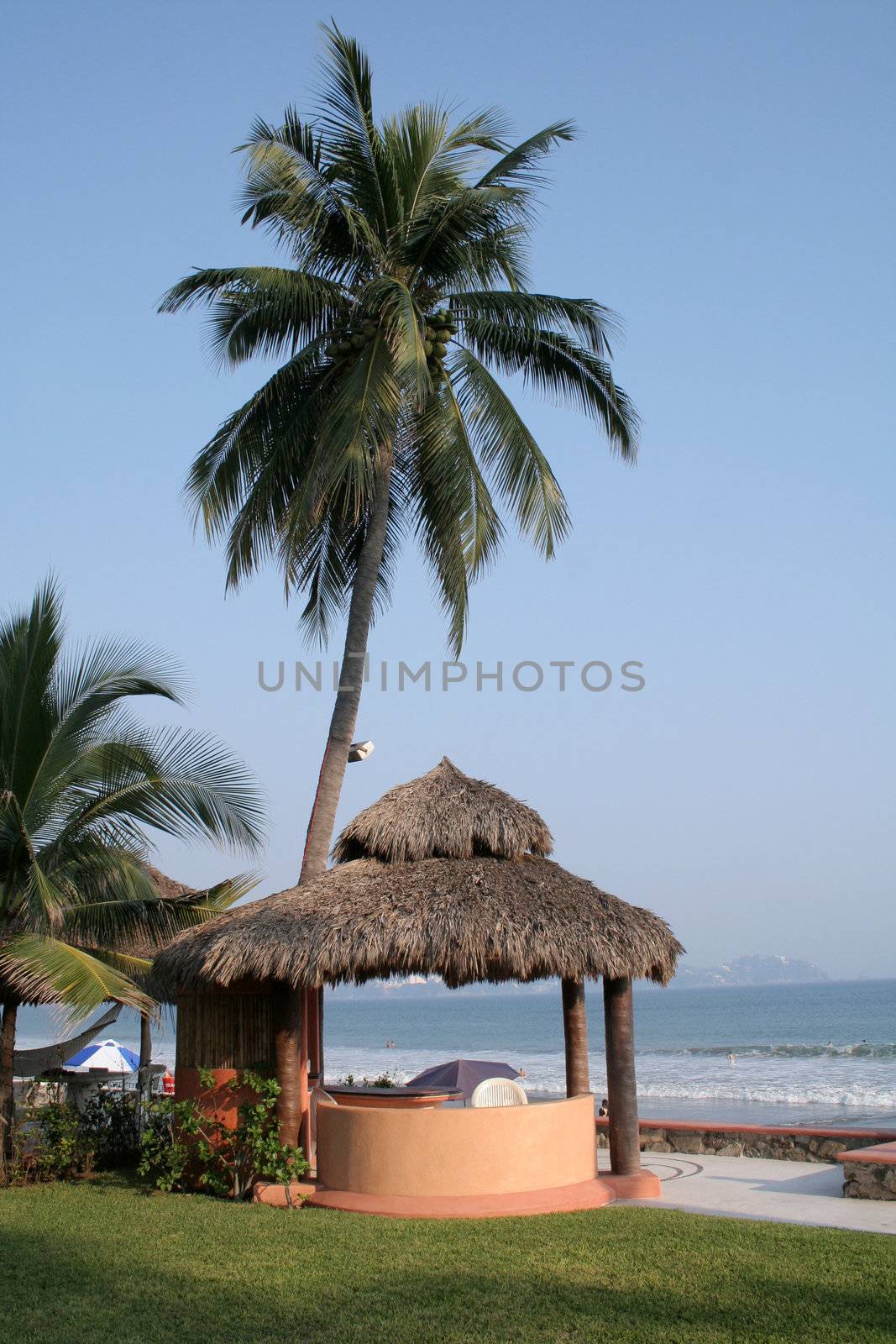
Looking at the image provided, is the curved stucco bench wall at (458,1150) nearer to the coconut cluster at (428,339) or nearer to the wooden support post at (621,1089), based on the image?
the wooden support post at (621,1089)

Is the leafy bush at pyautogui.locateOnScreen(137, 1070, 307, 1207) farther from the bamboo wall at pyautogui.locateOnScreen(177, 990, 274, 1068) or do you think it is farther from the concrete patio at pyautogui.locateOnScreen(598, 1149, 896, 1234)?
the concrete patio at pyautogui.locateOnScreen(598, 1149, 896, 1234)

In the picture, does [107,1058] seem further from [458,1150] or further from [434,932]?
[434,932]

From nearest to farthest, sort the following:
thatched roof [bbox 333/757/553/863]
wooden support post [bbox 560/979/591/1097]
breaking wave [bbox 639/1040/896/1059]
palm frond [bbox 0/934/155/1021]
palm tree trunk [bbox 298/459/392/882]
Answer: palm frond [bbox 0/934/155/1021], thatched roof [bbox 333/757/553/863], wooden support post [bbox 560/979/591/1097], palm tree trunk [bbox 298/459/392/882], breaking wave [bbox 639/1040/896/1059]

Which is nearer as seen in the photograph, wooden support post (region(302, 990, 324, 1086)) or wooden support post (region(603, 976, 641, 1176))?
wooden support post (region(603, 976, 641, 1176))

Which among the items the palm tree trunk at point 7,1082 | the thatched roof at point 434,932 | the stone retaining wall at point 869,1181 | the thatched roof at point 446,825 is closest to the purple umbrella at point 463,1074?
the thatched roof at point 434,932

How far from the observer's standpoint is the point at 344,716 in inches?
462

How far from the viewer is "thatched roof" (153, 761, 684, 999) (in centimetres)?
895

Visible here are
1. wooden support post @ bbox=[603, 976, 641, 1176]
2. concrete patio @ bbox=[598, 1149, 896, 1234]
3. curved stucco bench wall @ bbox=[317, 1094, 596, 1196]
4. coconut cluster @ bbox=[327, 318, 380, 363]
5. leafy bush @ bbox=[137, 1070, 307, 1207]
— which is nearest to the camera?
concrete patio @ bbox=[598, 1149, 896, 1234]

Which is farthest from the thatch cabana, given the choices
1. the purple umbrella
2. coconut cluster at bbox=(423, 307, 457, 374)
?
coconut cluster at bbox=(423, 307, 457, 374)

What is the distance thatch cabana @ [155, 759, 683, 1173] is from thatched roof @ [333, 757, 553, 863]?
0.01 meters

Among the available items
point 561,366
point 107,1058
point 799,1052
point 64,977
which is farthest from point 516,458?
point 799,1052

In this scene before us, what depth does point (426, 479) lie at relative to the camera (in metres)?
12.7

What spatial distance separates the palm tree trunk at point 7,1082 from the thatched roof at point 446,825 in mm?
3296

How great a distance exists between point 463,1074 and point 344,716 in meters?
4.99
